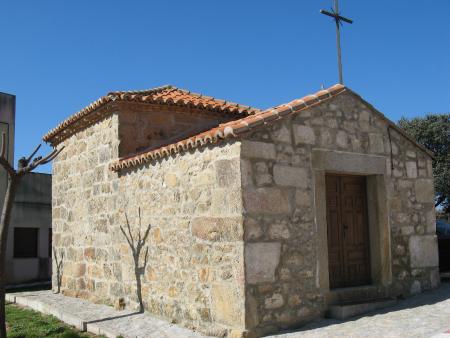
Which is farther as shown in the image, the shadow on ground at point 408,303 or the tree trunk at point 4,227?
the tree trunk at point 4,227

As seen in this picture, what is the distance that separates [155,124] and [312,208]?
3.44m

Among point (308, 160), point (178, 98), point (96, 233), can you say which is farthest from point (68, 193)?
point (308, 160)

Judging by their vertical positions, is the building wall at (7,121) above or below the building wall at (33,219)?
above

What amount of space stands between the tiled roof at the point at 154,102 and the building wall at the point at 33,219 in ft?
21.1

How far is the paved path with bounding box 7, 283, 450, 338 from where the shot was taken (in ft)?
17.8

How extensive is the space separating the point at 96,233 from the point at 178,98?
281 cm

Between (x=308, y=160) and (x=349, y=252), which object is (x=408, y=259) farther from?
(x=308, y=160)

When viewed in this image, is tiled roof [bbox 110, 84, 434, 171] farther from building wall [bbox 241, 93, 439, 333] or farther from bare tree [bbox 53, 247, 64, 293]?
bare tree [bbox 53, 247, 64, 293]

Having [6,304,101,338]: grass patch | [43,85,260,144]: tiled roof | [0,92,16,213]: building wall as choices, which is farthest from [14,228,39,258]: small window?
[6,304,101,338]: grass patch

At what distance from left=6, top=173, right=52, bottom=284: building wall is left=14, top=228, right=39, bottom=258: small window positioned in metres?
0.15

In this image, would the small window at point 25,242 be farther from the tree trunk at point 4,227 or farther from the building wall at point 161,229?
the tree trunk at point 4,227

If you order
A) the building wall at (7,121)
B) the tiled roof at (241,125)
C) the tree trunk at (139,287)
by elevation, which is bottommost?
the tree trunk at (139,287)

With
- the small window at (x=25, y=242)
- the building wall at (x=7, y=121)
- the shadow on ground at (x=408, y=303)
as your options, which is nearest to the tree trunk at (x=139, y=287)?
the shadow on ground at (x=408, y=303)

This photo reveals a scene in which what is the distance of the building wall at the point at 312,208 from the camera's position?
18.8ft
